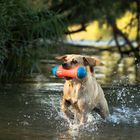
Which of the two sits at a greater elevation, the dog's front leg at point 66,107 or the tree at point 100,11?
the tree at point 100,11

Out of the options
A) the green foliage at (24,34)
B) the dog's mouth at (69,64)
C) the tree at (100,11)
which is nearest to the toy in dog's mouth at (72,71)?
the dog's mouth at (69,64)

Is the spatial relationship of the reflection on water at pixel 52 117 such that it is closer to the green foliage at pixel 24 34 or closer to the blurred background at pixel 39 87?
the blurred background at pixel 39 87

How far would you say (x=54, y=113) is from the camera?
1083 cm

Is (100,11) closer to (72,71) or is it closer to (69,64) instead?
(69,64)

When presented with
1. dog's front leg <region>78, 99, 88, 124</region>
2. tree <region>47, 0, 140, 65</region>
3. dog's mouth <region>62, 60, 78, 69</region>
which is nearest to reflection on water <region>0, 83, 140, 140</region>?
dog's front leg <region>78, 99, 88, 124</region>

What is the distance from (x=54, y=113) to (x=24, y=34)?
3.05 m

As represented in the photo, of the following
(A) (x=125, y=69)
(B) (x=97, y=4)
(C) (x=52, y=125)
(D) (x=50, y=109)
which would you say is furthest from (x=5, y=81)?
(B) (x=97, y=4)

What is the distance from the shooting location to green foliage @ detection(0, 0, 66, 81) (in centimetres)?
1292

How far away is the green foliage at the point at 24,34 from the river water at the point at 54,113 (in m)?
0.52

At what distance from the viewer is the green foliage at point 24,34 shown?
42.4 feet

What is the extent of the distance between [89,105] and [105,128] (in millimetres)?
445

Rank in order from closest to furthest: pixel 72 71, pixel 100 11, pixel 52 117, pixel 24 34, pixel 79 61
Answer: pixel 72 71 → pixel 79 61 → pixel 52 117 → pixel 24 34 → pixel 100 11

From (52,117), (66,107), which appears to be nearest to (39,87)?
(52,117)

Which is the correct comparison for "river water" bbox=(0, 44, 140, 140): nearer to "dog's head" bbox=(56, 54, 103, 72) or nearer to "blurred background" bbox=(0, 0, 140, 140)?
"blurred background" bbox=(0, 0, 140, 140)
